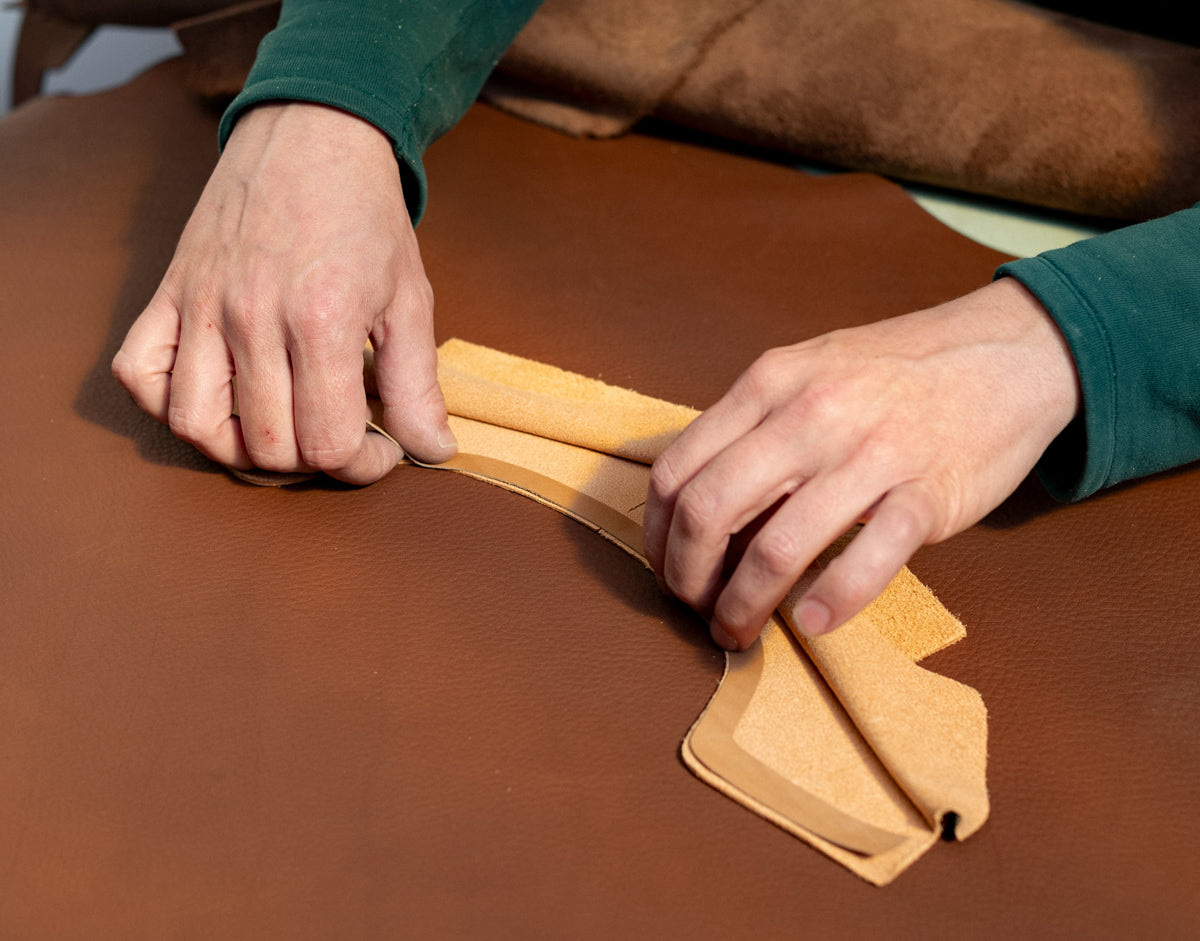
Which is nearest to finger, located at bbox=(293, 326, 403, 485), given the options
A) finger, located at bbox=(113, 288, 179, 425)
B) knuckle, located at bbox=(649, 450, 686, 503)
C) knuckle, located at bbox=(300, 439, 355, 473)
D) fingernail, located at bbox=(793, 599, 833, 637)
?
knuckle, located at bbox=(300, 439, 355, 473)

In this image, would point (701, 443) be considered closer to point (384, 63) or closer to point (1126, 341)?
point (1126, 341)

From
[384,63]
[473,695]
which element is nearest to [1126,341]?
[473,695]

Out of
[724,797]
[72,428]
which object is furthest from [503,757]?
[72,428]

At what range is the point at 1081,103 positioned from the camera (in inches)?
39.2

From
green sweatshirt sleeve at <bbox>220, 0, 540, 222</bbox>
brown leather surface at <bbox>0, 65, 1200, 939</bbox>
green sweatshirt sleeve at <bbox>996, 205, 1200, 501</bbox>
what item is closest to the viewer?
brown leather surface at <bbox>0, 65, 1200, 939</bbox>

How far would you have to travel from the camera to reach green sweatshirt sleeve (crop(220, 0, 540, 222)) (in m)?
0.80

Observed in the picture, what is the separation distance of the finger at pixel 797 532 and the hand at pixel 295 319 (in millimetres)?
288

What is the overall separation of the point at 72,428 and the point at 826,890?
68cm

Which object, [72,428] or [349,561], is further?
[72,428]

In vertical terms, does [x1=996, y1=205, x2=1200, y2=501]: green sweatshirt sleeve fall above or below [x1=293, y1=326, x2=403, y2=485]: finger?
above

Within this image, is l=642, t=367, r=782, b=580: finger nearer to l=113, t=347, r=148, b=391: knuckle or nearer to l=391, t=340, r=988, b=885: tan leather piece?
l=391, t=340, r=988, b=885: tan leather piece

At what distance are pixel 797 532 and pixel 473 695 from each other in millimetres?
231

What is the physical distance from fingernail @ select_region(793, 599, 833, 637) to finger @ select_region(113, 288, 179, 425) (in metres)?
0.49

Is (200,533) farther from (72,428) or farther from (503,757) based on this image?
(503,757)
